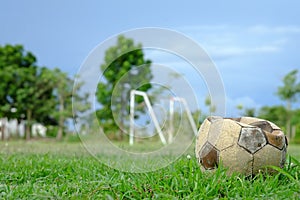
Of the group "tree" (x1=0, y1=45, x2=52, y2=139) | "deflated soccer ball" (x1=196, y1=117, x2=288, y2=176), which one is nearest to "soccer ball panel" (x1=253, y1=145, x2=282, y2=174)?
"deflated soccer ball" (x1=196, y1=117, x2=288, y2=176)

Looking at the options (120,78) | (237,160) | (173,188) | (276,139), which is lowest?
(173,188)

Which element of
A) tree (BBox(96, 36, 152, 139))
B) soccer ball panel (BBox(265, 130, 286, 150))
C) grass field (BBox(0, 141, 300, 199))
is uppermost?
tree (BBox(96, 36, 152, 139))

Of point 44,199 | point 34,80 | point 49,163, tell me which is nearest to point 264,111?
point 34,80

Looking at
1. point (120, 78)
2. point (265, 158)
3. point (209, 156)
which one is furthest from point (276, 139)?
point (120, 78)

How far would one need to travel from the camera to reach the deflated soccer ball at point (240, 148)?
9.23 ft

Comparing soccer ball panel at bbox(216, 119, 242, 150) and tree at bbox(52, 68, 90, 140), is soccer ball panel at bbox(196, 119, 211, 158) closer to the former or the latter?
soccer ball panel at bbox(216, 119, 242, 150)

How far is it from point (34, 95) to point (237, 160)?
14869mm

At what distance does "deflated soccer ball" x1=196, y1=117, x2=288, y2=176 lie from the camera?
2812mm

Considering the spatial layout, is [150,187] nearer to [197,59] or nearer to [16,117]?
[197,59]

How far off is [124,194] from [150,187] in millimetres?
214

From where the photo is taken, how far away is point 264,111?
69.4ft

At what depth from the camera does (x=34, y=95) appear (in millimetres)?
16719

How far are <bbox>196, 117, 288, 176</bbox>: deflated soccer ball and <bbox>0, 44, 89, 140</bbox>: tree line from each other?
546 inches

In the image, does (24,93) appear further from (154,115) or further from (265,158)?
(265,158)
